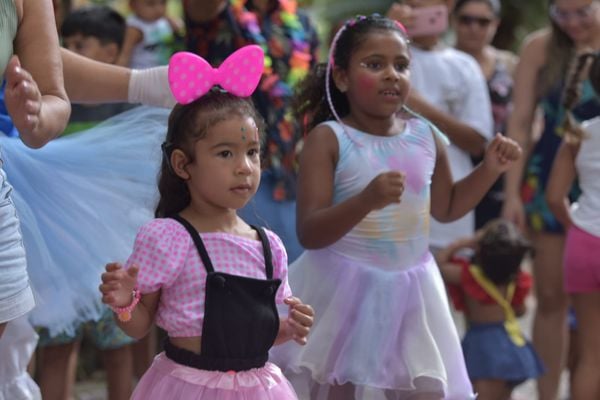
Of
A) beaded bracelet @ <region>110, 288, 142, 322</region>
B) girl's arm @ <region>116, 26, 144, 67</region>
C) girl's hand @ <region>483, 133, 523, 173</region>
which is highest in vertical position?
girl's hand @ <region>483, 133, 523, 173</region>

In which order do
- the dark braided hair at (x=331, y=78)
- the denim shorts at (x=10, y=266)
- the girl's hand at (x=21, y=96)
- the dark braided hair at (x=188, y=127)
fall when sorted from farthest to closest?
the dark braided hair at (x=331, y=78), the dark braided hair at (x=188, y=127), the denim shorts at (x=10, y=266), the girl's hand at (x=21, y=96)

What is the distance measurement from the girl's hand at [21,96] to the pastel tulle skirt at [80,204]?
90cm

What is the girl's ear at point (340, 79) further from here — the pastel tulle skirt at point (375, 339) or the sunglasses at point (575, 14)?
the sunglasses at point (575, 14)

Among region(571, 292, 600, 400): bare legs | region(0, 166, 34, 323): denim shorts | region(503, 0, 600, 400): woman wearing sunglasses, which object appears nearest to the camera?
region(0, 166, 34, 323): denim shorts

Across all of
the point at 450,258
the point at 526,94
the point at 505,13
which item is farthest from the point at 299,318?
the point at 505,13

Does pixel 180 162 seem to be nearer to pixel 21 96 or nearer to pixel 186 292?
pixel 186 292

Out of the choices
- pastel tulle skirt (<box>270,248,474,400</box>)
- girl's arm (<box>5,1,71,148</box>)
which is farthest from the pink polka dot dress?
pastel tulle skirt (<box>270,248,474,400</box>)

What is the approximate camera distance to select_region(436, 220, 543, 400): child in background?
5.06 m

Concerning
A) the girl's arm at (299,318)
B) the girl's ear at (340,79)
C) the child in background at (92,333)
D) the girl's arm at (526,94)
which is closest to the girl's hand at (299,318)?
the girl's arm at (299,318)

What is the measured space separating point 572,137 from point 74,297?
7.46 feet

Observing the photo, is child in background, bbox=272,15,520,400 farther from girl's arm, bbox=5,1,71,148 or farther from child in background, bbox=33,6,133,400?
girl's arm, bbox=5,1,71,148

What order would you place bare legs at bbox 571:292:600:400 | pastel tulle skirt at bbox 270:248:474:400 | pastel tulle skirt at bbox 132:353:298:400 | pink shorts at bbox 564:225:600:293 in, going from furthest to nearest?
1. bare legs at bbox 571:292:600:400
2. pink shorts at bbox 564:225:600:293
3. pastel tulle skirt at bbox 270:248:474:400
4. pastel tulle skirt at bbox 132:353:298:400

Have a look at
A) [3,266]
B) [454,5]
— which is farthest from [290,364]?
[454,5]

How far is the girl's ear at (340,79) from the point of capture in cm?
401
